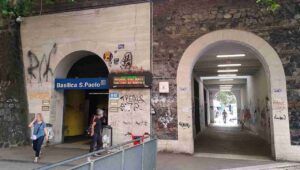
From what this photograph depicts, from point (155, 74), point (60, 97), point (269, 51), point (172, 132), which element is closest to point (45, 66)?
point (60, 97)

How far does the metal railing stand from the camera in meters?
3.60

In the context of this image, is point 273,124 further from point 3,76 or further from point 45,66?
point 3,76

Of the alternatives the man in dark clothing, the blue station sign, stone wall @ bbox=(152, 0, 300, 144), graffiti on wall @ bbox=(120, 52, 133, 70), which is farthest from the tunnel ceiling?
the man in dark clothing

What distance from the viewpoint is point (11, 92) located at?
11688mm

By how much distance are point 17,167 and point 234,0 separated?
9124mm

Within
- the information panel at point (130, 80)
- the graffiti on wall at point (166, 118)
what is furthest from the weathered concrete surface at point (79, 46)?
the graffiti on wall at point (166, 118)

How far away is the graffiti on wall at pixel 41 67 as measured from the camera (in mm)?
12055

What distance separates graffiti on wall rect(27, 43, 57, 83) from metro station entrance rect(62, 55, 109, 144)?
1.15 m

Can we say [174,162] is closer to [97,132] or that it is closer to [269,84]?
[97,132]

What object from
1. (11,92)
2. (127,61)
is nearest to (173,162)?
(127,61)

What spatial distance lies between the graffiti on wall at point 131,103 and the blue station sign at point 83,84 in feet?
3.28

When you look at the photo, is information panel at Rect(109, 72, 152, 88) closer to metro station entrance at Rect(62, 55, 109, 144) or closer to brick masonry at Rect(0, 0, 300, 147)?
brick masonry at Rect(0, 0, 300, 147)

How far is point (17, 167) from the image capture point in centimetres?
775

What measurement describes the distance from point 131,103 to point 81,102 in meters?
5.07
